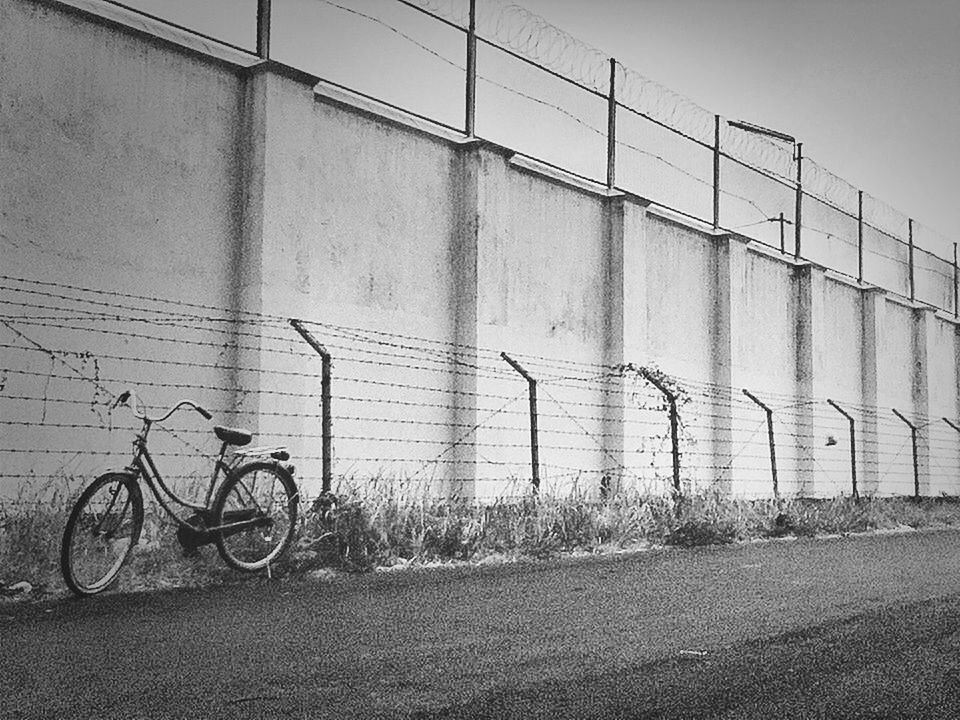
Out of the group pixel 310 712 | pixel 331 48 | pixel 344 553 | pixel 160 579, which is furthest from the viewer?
pixel 331 48

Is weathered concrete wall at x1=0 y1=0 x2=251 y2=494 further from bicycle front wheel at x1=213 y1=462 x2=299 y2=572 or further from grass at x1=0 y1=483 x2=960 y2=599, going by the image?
bicycle front wheel at x1=213 y1=462 x2=299 y2=572

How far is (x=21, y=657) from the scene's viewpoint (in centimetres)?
459

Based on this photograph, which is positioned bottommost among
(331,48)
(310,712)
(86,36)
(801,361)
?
(310,712)

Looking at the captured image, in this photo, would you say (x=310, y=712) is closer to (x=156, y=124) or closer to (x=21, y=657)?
(x=21, y=657)

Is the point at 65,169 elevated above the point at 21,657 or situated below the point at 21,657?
above

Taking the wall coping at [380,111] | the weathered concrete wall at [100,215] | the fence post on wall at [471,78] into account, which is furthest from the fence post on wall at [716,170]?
the weathered concrete wall at [100,215]

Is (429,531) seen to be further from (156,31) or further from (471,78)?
(471,78)

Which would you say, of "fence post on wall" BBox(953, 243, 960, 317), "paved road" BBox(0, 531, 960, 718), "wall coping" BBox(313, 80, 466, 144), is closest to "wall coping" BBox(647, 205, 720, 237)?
"wall coping" BBox(313, 80, 466, 144)

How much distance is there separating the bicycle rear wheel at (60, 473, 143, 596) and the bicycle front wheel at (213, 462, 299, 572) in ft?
1.90

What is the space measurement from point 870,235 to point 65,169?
21239 mm

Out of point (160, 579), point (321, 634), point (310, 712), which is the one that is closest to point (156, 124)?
point (160, 579)

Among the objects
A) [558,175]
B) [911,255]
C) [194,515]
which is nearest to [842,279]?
[911,255]

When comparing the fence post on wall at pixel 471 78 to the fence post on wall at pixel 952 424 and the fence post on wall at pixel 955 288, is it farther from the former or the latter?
the fence post on wall at pixel 955 288

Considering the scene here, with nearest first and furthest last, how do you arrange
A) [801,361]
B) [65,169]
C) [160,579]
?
[160,579]
[65,169]
[801,361]
